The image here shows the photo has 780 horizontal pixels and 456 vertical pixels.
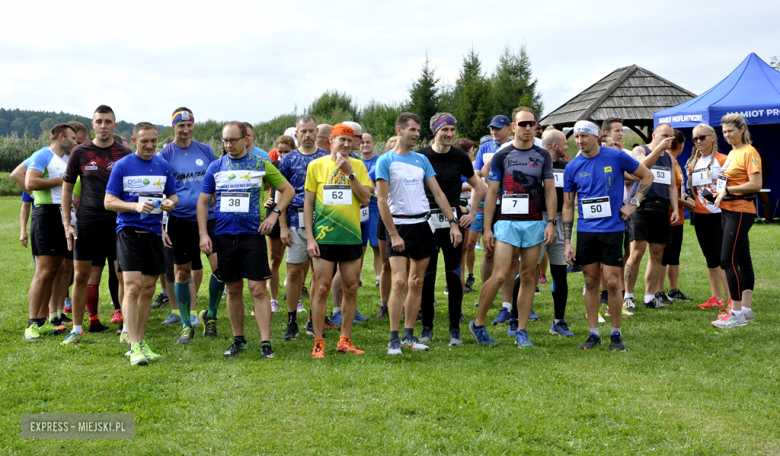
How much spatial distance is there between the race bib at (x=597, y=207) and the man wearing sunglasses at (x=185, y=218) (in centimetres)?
343

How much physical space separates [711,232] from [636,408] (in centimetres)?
420

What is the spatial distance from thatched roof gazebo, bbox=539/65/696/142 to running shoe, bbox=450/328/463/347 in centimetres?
1544

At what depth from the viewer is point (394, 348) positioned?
5145 mm

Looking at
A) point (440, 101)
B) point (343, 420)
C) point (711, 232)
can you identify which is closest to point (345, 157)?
point (343, 420)

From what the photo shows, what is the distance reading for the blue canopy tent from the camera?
45.2 ft

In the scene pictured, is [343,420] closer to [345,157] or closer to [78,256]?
[345,157]

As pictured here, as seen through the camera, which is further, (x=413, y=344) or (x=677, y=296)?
(x=677, y=296)

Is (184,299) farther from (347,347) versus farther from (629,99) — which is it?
(629,99)

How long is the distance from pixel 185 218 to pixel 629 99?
58.9 feet

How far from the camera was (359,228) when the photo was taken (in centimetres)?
512

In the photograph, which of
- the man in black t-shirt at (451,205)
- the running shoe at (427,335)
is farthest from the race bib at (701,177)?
the running shoe at (427,335)

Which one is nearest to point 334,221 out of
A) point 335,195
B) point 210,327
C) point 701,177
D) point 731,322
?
point 335,195

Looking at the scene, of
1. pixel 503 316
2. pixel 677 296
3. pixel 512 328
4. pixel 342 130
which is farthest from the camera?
pixel 677 296

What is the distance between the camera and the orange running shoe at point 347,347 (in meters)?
5.20
